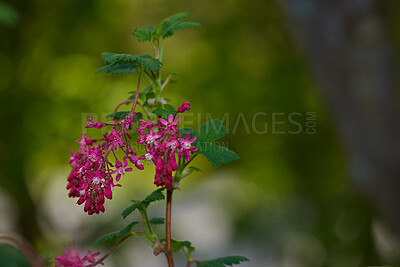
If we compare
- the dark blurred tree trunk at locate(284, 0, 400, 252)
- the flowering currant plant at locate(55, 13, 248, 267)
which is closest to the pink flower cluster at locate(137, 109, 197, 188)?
the flowering currant plant at locate(55, 13, 248, 267)

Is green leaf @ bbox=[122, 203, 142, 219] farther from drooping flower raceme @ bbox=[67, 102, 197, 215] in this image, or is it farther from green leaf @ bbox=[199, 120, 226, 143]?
green leaf @ bbox=[199, 120, 226, 143]

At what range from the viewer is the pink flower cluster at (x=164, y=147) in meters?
0.77

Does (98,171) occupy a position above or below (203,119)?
below

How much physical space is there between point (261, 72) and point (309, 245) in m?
2.68

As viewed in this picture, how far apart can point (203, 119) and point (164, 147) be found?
218 inches

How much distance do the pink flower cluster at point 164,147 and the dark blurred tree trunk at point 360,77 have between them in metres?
2.78

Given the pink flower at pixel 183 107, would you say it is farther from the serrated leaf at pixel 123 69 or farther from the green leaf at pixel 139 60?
the serrated leaf at pixel 123 69

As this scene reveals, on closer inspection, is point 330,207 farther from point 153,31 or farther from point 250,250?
point 153,31

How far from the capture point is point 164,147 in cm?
77

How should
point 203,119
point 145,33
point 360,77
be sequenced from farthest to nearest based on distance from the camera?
point 203,119, point 360,77, point 145,33

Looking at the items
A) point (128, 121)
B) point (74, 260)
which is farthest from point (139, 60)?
point (74, 260)

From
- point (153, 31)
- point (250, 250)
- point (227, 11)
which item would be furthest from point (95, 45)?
point (153, 31)

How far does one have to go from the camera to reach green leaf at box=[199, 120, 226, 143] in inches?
36.3

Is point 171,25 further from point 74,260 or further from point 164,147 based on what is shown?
point 74,260
